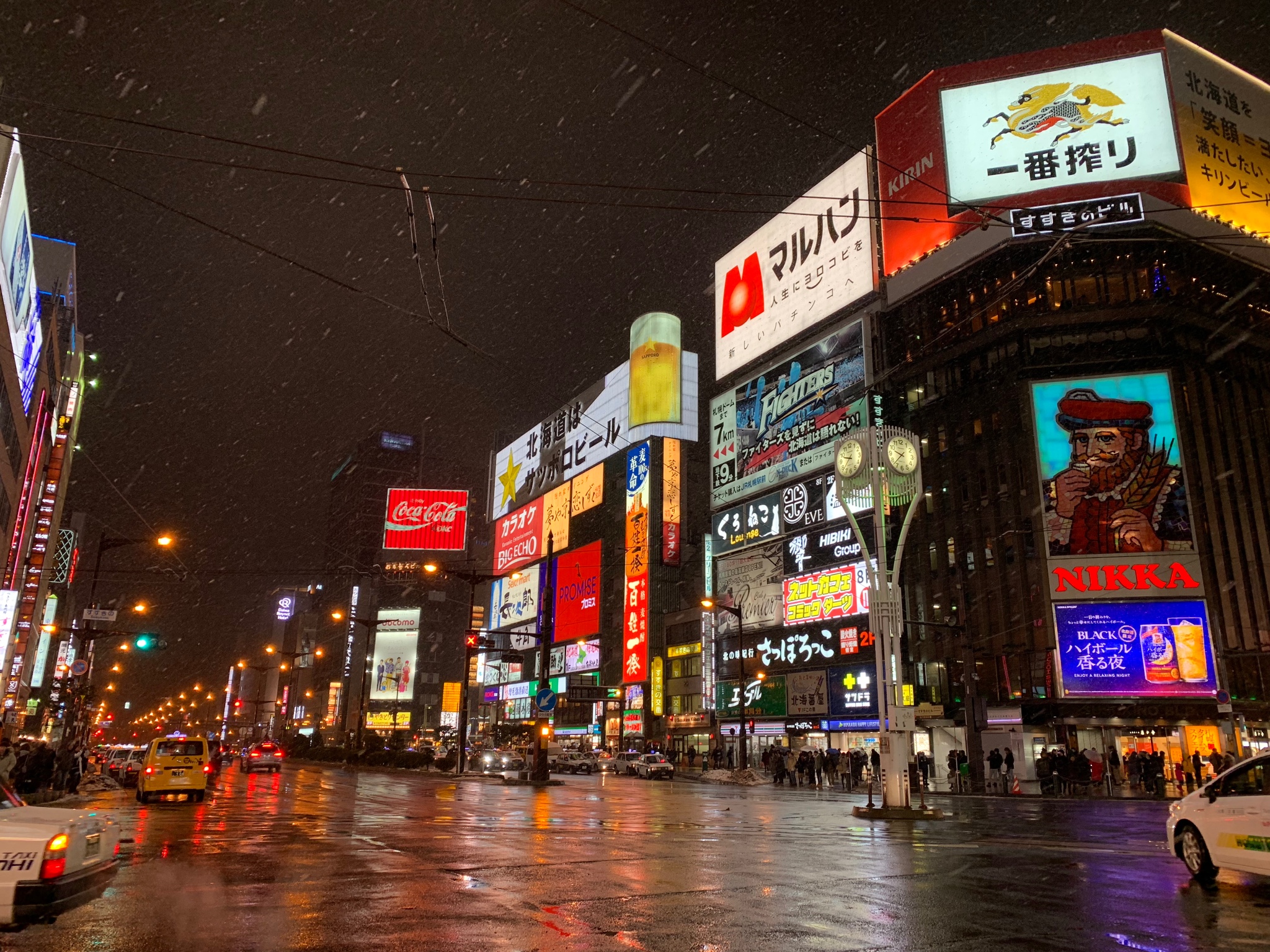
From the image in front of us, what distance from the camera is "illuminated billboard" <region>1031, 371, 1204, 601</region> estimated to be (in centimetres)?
4472

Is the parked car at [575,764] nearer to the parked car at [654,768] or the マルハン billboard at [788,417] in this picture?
the parked car at [654,768]

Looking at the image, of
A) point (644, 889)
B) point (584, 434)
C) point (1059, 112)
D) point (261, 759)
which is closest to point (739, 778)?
point (261, 759)

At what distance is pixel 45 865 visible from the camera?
5914 millimetres

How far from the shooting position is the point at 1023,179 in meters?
49.1

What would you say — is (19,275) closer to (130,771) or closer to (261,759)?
(130,771)

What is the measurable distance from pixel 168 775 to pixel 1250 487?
52.3 meters

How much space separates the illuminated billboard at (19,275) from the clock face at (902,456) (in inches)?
1004

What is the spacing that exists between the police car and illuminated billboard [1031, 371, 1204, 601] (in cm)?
4669

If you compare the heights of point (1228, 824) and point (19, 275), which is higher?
point (19, 275)

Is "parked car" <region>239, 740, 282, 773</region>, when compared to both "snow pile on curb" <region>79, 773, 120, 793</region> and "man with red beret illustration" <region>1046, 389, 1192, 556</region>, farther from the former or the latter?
"man with red beret illustration" <region>1046, 389, 1192, 556</region>

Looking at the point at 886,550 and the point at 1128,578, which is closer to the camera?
the point at 886,550

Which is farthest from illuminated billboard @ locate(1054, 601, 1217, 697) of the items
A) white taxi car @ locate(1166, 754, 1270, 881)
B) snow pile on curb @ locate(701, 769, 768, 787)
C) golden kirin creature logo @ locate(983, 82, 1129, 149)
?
white taxi car @ locate(1166, 754, 1270, 881)

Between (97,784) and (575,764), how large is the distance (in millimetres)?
26416

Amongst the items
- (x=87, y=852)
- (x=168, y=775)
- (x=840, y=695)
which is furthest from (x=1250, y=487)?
(x=87, y=852)
